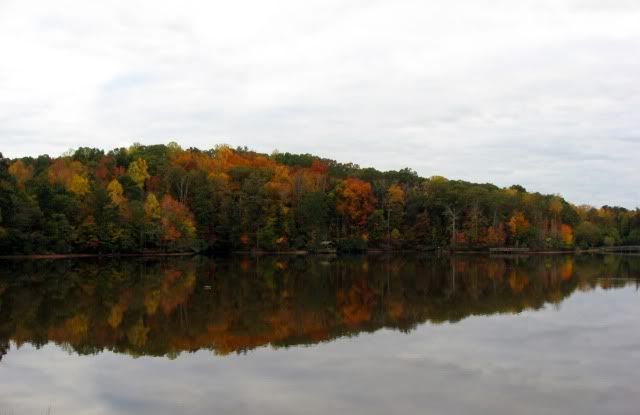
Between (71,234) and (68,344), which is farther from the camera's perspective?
(71,234)

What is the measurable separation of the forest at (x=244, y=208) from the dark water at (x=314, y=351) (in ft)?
93.4

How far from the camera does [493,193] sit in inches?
3403

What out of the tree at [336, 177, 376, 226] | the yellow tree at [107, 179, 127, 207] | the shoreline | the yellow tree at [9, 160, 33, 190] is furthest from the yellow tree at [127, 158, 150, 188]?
the tree at [336, 177, 376, 226]

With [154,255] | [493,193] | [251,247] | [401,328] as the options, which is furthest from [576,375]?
[493,193]

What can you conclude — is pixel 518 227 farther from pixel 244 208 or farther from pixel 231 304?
pixel 231 304

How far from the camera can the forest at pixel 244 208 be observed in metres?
53.9

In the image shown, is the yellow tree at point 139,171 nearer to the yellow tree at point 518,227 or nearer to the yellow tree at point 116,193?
the yellow tree at point 116,193

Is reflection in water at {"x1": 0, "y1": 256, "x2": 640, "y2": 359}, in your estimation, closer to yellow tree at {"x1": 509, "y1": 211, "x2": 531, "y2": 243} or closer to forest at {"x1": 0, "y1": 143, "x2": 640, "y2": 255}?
forest at {"x1": 0, "y1": 143, "x2": 640, "y2": 255}

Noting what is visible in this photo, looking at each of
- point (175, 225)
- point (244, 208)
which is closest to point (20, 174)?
point (175, 225)

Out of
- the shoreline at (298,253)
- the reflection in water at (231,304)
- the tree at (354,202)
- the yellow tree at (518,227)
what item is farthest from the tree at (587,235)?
the reflection in water at (231,304)

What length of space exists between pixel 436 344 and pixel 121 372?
7.52m

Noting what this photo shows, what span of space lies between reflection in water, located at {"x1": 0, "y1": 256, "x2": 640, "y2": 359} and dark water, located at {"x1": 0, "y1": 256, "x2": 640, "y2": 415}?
0.10 meters

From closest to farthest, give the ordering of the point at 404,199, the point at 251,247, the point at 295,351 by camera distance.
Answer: the point at 295,351, the point at 251,247, the point at 404,199

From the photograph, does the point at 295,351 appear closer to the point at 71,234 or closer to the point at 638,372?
the point at 638,372
